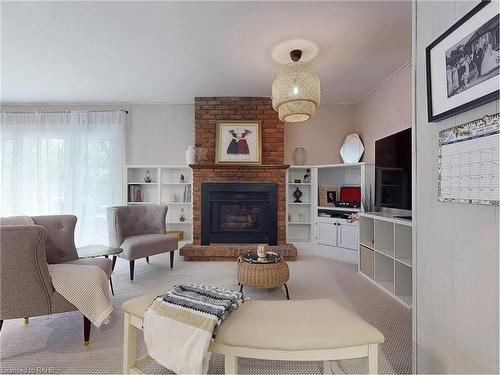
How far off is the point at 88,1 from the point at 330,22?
198 cm

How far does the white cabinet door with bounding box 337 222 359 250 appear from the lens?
11.8ft

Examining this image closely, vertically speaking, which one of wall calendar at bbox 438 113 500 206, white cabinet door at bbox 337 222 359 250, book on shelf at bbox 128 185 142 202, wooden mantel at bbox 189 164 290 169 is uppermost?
wooden mantel at bbox 189 164 290 169

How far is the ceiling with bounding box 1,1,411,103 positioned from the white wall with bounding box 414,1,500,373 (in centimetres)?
108

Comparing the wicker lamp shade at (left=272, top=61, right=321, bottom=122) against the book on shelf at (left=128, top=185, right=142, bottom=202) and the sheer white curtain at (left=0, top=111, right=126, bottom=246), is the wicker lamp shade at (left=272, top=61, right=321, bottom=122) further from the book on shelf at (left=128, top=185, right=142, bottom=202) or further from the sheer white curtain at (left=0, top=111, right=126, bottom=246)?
the sheer white curtain at (left=0, top=111, right=126, bottom=246)

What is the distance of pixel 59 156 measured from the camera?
430cm

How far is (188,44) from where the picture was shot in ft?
8.26

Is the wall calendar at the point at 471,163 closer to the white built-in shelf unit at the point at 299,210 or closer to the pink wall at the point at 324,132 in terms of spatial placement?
the white built-in shelf unit at the point at 299,210

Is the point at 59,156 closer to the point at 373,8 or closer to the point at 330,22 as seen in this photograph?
the point at 330,22

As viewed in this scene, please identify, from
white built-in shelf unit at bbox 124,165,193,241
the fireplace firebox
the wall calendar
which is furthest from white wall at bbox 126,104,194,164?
the wall calendar

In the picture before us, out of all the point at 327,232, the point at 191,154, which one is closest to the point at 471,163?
the point at 327,232

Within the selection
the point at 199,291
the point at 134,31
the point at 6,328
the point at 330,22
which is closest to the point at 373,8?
the point at 330,22

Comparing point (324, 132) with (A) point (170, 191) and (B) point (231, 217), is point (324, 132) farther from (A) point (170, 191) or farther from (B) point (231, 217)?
(A) point (170, 191)

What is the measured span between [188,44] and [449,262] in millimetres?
2740

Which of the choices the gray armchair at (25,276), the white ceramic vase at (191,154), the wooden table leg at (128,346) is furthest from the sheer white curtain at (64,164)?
the wooden table leg at (128,346)
